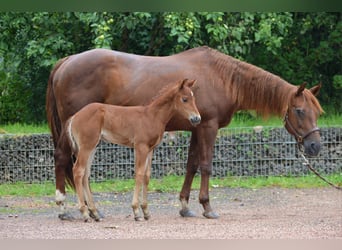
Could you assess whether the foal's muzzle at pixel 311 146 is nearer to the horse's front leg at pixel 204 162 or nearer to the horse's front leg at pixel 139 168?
the horse's front leg at pixel 204 162

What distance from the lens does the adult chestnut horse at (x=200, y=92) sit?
6.59m

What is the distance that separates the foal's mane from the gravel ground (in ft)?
3.73

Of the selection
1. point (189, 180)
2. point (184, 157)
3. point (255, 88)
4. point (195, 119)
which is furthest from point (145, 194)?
point (184, 157)

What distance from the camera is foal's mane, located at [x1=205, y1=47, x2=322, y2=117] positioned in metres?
6.65

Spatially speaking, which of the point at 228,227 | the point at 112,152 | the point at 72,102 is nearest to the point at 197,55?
the point at 72,102

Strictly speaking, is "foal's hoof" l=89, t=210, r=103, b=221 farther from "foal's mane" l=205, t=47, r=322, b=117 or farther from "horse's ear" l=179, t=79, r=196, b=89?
"foal's mane" l=205, t=47, r=322, b=117

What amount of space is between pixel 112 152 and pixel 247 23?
3.35 m

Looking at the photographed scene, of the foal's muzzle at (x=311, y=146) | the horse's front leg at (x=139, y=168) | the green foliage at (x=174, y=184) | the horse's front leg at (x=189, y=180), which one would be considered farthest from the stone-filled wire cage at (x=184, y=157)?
the horse's front leg at (x=139, y=168)

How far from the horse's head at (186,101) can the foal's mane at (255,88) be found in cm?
62

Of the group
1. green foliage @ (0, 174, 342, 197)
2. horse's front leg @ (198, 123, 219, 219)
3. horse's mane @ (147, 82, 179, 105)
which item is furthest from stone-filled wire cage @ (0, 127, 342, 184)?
horse's mane @ (147, 82, 179, 105)

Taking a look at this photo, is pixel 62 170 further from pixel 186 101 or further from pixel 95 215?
pixel 186 101

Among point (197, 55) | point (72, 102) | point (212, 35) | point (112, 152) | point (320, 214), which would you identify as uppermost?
point (212, 35)

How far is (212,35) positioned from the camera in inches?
423

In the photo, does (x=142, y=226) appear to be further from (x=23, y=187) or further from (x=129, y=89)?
(x=23, y=187)
